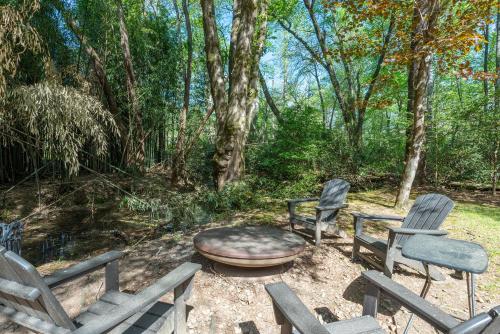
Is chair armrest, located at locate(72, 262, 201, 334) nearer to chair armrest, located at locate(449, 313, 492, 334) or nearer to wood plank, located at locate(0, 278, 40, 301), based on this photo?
wood plank, located at locate(0, 278, 40, 301)

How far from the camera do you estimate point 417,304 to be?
4.48 ft

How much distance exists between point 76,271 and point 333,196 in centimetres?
301

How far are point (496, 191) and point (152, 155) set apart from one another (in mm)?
10063

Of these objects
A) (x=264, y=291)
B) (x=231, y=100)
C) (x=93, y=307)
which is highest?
(x=231, y=100)

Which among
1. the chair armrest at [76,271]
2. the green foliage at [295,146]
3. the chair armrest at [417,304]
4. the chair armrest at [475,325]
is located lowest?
the chair armrest at [76,271]

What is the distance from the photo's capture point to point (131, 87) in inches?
286

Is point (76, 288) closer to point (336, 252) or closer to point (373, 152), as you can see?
point (336, 252)

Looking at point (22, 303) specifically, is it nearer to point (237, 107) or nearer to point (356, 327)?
point (356, 327)

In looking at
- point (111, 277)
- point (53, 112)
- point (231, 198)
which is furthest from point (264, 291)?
point (53, 112)

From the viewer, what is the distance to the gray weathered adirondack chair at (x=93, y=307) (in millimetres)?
1158

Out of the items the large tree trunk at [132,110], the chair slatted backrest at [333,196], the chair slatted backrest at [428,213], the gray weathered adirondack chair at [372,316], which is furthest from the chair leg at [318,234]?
the large tree trunk at [132,110]

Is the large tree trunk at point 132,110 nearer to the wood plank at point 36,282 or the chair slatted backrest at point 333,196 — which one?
the chair slatted backrest at point 333,196

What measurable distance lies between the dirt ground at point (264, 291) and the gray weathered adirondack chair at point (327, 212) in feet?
0.69

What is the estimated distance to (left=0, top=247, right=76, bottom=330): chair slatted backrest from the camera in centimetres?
115
